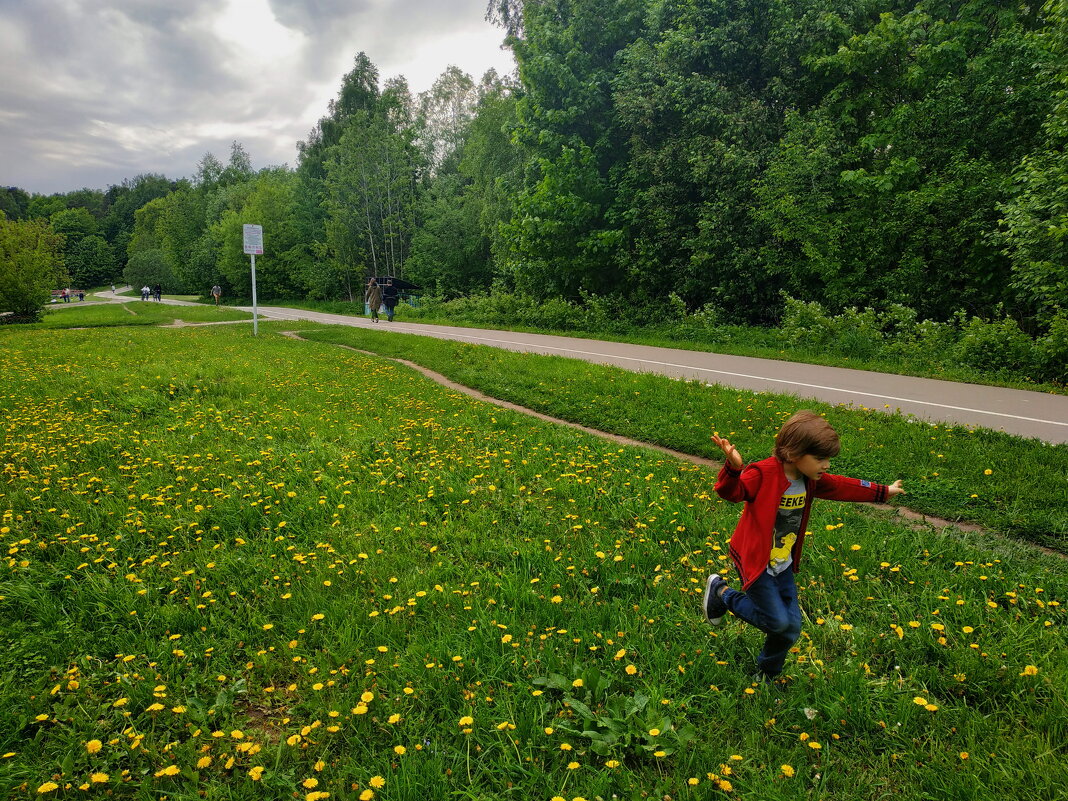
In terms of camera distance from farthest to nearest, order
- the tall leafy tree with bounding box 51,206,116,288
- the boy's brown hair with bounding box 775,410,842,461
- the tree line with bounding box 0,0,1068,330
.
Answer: the tall leafy tree with bounding box 51,206,116,288
the tree line with bounding box 0,0,1068,330
the boy's brown hair with bounding box 775,410,842,461

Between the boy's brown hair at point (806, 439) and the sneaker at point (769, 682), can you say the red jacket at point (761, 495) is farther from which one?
the sneaker at point (769, 682)

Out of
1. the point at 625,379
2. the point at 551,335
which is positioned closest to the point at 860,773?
the point at 625,379

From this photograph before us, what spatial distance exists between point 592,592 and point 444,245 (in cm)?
3941

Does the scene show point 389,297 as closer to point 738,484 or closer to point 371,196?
point 371,196

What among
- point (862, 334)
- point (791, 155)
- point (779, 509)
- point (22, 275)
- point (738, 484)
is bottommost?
point (779, 509)

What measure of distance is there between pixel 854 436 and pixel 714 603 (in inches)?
190

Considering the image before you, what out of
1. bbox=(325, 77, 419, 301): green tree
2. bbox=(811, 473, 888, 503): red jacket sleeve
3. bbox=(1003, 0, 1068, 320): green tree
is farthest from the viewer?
bbox=(325, 77, 419, 301): green tree

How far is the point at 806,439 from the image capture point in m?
2.78

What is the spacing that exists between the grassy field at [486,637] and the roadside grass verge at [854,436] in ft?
0.34

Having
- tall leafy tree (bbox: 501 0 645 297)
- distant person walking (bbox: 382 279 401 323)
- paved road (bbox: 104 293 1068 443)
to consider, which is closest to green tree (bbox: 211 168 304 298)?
distant person walking (bbox: 382 279 401 323)

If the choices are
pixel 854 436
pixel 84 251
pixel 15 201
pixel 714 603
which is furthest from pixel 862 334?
pixel 15 201

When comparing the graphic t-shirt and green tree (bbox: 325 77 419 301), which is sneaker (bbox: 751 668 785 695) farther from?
green tree (bbox: 325 77 419 301)

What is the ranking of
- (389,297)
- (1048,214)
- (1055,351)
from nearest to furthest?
(1055,351) → (1048,214) → (389,297)

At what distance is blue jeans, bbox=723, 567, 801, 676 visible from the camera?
291cm
